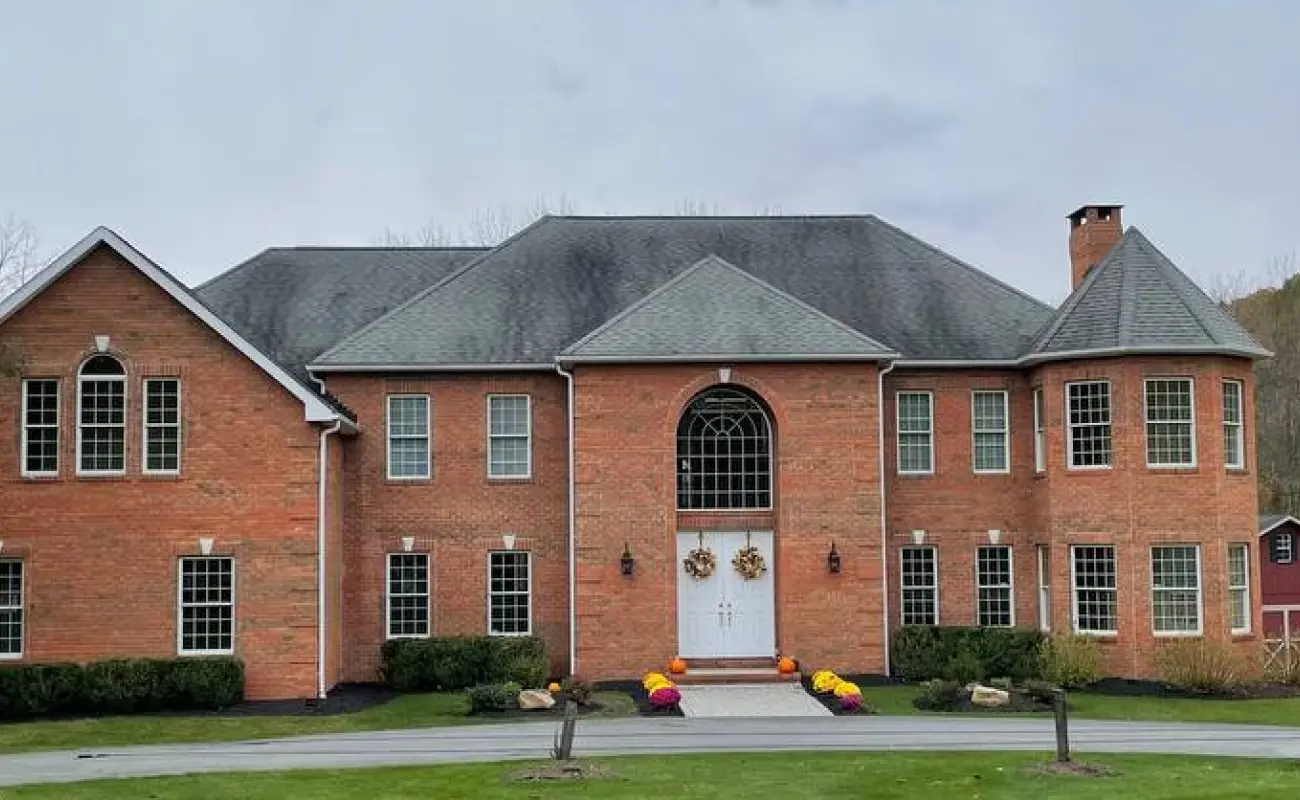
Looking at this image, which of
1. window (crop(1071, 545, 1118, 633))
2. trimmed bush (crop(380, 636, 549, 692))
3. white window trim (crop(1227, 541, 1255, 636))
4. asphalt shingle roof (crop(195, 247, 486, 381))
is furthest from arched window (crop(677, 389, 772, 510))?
white window trim (crop(1227, 541, 1255, 636))

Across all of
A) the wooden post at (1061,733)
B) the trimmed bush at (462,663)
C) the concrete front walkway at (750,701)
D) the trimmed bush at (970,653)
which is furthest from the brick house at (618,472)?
the wooden post at (1061,733)

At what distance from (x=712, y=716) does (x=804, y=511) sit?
228 inches

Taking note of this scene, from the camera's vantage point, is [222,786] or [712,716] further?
[712,716]

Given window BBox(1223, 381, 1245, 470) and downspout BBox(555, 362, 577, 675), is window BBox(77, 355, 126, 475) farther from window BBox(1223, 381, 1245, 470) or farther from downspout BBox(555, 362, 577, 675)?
window BBox(1223, 381, 1245, 470)

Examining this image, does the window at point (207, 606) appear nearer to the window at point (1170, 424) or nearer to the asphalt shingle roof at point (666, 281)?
the asphalt shingle roof at point (666, 281)

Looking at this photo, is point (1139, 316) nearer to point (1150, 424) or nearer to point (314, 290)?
point (1150, 424)

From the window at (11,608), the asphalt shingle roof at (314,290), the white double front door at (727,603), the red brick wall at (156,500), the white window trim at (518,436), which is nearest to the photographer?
the window at (11,608)

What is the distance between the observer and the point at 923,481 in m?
31.4

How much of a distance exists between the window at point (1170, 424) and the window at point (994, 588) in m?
3.96

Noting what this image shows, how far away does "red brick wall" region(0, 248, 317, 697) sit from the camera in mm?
26547

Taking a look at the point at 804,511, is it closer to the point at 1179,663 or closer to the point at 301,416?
the point at 1179,663

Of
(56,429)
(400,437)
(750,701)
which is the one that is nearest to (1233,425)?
(750,701)

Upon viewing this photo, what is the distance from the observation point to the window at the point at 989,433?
31.6 metres

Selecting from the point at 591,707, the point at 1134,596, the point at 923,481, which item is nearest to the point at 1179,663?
the point at 1134,596
